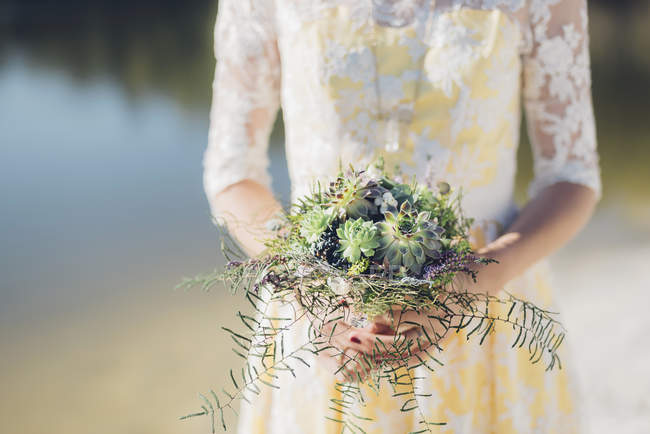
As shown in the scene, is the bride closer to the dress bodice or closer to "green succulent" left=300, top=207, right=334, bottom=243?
the dress bodice

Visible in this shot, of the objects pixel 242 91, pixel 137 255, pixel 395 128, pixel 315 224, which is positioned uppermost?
pixel 137 255

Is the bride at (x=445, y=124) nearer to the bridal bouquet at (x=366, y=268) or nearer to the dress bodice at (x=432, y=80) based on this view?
the dress bodice at (x=432, y=80)

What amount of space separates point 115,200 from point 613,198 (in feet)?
13.5

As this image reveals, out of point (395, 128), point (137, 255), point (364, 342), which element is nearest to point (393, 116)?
point (395, 128)

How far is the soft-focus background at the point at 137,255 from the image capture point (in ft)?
9.08

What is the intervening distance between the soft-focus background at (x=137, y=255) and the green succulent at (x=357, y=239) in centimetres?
211

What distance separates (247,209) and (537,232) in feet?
1.75

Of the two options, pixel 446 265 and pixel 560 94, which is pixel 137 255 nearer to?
pixel 560 94

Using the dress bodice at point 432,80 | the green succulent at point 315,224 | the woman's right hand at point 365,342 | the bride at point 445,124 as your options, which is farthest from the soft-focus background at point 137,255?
the green succulent at point 315,224

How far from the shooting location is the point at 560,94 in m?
1.08

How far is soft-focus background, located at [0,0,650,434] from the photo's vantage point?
9.08 feet

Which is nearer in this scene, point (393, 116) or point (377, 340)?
point (377, 340)

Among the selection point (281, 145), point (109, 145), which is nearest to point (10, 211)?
point (109, 145)

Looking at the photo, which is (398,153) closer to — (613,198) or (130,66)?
(613,198)
